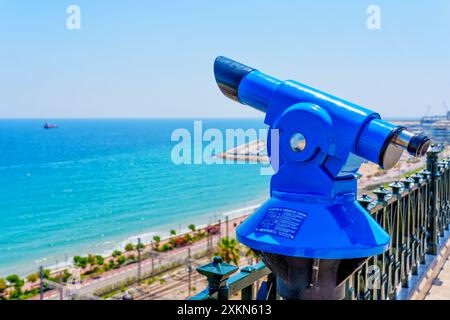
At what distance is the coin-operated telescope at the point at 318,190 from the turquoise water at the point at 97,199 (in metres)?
41.1

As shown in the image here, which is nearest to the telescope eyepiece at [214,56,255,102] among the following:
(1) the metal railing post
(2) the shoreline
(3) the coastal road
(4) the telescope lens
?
(4) the telescope lens

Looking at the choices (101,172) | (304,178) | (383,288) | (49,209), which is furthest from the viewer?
(101,172)

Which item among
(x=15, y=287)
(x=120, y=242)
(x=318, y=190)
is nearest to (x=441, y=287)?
(x=318, y=190)

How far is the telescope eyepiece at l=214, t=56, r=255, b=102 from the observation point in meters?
1.71

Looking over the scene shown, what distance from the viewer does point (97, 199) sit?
221 feet

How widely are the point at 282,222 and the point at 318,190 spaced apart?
15 cm

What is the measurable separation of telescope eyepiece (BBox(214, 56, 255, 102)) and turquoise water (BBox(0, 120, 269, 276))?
4086 centimetres

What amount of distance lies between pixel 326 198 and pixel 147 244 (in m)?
41.7

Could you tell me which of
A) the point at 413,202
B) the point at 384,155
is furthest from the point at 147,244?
the point at 384,155

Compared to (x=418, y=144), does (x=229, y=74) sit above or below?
above

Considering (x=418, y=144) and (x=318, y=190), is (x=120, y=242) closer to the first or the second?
(x=318, y=190)

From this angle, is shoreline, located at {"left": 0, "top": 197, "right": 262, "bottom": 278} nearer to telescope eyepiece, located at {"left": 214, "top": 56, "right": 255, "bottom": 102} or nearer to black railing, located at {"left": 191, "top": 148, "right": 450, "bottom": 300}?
black railing, located at {"left": 191, "top": 148, "right": 450, "bottom": 300}

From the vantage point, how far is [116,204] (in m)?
64.1

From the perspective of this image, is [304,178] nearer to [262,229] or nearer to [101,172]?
[262,229]
